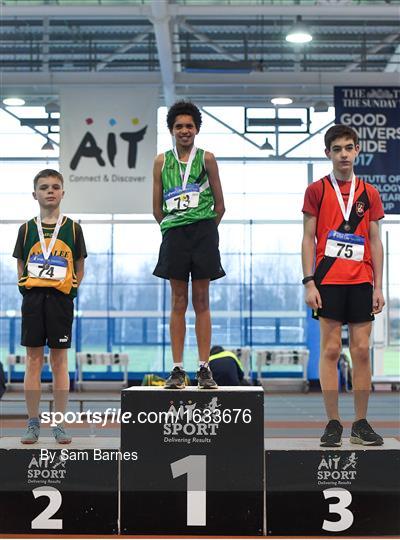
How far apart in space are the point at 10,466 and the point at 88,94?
28.6ft

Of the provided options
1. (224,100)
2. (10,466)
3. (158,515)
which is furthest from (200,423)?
(224,100)

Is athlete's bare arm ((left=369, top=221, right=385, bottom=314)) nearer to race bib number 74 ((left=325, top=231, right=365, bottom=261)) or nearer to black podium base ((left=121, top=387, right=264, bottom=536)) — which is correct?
race bib number 74 ((left=325, top=231, right=365, bottom=261))

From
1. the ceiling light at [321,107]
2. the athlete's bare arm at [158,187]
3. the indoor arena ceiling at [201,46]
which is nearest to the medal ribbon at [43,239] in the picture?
the athlete's bare arm at [158,187]

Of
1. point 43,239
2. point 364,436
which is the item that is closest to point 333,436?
point 364,436

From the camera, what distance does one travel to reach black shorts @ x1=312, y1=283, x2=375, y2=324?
5473 millimetres

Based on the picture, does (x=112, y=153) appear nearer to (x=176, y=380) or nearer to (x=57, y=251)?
(x=57, y=251)

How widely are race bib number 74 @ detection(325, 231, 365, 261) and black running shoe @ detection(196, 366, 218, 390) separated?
106cm

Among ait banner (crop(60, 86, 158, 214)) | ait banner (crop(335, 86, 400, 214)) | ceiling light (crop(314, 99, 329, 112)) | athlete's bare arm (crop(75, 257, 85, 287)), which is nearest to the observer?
athlete's bare arm (crop(75, 257, 85, 287))

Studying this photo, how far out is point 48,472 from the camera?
16.9 feet

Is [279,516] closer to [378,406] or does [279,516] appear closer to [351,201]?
[351,201]

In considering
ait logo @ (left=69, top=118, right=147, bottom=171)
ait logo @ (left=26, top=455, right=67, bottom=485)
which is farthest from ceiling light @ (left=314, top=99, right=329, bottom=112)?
ait logo @ (left=26, top=455, right=67, bottom=485)

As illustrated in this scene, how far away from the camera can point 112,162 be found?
12891 millimetres

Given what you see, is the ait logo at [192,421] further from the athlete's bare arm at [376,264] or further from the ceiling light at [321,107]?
the ceiling light at [321,107]

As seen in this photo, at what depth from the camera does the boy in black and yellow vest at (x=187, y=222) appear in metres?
5.74
